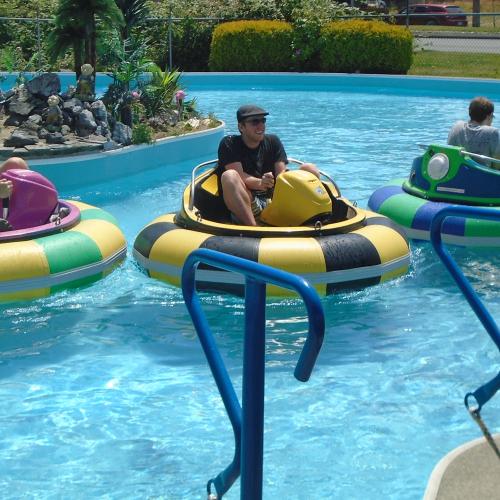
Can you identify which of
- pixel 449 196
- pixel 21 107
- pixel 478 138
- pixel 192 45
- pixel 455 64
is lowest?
pixel 449 196

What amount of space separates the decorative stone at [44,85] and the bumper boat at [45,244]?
4320 millimetres

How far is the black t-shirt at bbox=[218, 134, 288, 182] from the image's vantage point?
6469mm

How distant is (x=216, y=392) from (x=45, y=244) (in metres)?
1.90

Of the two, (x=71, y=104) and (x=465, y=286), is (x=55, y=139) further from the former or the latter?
(x=465, y=286)

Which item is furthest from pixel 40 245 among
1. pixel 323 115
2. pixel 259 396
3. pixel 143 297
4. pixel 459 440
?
pixel 323 115

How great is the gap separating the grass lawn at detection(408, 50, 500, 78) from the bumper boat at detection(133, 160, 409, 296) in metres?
14.2

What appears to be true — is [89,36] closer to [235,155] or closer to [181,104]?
[181,104]

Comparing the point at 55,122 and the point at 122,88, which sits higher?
the point at 122,88

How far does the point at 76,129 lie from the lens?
10.6 m

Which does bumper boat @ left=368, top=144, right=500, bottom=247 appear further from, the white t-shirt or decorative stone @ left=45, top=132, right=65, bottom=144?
decorative stone @ left=45, top=132, right=65, bottom=144

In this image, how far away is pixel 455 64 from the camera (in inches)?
850

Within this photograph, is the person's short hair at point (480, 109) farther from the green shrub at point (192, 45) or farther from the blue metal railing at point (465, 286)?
the green shrub at point (192, 45)

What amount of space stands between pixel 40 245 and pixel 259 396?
3935mm

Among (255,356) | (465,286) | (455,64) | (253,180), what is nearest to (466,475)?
(465,286)
